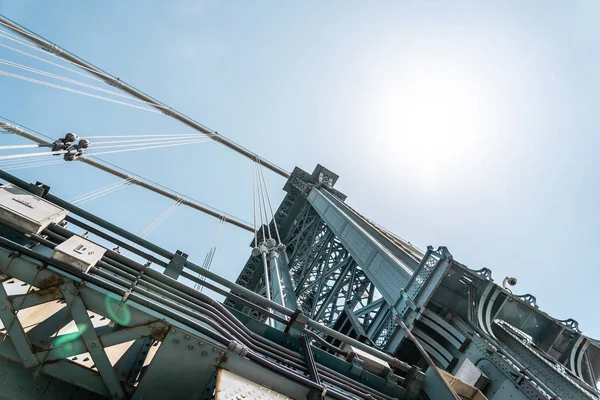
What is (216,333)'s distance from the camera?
442 centimetres

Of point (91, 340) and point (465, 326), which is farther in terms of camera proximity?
point (465, 326)

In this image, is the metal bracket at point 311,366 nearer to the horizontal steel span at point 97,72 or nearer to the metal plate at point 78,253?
the metal plate at point 78,253

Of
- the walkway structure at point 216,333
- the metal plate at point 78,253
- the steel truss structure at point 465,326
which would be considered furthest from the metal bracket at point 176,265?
the steel truss structure at point 465,326

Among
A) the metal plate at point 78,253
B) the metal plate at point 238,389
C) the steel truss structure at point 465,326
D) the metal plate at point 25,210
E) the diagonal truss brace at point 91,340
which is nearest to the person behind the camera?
the metal plate at point 238,389

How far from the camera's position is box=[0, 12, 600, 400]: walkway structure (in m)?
3.97

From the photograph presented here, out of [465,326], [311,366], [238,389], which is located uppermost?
[465,326]

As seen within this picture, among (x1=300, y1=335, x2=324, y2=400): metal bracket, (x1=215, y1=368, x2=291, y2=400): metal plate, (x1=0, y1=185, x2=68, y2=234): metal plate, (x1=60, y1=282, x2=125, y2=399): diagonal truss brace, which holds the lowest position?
(x1=60, y1=282, x2=125, y2=399): diagonal truss brace

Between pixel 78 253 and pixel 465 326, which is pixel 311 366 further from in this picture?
pixel 465 326

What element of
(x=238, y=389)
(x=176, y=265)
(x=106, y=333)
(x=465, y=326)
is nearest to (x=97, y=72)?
(x=176, y=265)

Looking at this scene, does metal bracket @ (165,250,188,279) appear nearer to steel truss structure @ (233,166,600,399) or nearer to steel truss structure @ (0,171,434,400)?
steel truss structure @ (0,171,434,400)

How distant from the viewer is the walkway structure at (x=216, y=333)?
13.0 ft

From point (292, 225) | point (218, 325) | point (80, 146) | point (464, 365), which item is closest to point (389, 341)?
point (464, 365)

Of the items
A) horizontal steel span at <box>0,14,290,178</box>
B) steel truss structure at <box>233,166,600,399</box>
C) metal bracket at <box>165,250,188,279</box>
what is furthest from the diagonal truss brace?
horizontal steel span at <box>0,14,290,178</box>

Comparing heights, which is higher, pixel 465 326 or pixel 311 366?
pixel 465 326
